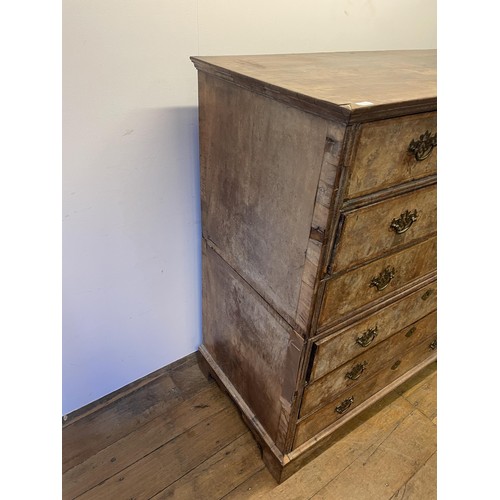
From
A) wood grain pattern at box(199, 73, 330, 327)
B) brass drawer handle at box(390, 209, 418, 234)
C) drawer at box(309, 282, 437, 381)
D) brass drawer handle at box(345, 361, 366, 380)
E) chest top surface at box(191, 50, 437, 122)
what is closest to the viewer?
chest top surface at box(191, 50, 437, 122)

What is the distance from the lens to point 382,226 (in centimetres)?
84

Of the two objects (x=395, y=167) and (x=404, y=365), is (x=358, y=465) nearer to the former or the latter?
(x=404, y=365)

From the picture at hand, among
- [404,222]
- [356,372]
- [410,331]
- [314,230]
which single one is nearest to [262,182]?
[314,230]

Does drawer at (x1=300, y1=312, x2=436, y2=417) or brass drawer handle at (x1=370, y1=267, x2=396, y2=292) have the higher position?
brass drawer handle at (x1=370, y1=267, x2=396, y2=292)

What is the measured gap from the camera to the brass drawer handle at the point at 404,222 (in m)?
0.86

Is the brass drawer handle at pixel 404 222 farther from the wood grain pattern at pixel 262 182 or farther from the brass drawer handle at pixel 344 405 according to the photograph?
the brass drawer handle at pixel 344 405

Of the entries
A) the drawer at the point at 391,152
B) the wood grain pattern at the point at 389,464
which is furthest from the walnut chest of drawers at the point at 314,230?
the wood grain pattern at the point at 389,464

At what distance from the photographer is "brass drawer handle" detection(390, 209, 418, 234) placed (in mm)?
863

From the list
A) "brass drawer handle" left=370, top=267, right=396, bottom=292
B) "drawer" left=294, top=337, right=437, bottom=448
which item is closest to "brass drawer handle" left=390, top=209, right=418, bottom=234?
"brass drawer handle" left=370, top=267, right=396, bottom=292

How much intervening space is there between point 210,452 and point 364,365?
0.58 metres

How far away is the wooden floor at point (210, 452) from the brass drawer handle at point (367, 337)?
1.53 feet

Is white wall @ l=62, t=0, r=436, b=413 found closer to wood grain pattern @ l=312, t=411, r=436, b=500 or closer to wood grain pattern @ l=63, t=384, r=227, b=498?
wood grain pattern @ l=63, t=384, r=227, b=498
